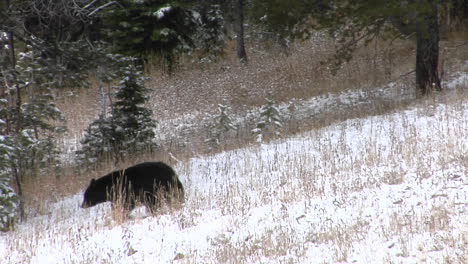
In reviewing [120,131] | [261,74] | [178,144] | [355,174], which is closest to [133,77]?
[120,131]

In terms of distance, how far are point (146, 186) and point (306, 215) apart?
9.56ft

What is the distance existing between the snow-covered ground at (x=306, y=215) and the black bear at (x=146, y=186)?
25 cm

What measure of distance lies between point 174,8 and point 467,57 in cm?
1181

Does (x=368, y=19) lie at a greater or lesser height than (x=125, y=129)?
greater

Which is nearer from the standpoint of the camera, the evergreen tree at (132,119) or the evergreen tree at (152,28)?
the evergreen tree at (132,119)

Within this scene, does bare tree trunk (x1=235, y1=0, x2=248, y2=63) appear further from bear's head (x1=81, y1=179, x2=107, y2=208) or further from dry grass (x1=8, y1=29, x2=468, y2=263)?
bear's head (x1=81, y1=179, x2=107, y2=208)

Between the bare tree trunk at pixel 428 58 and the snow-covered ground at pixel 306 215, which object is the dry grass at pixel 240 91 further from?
the snow-covered ground at pixel 306 215

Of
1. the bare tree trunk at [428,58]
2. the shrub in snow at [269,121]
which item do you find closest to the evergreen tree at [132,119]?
the shrub in snow at [269,121]

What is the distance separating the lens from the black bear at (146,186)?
301 inches

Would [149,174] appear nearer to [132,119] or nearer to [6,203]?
[6,203]

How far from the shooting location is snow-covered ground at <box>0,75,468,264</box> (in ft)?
16.9

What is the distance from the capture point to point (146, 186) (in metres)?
7.90

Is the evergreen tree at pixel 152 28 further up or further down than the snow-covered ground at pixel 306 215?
further up

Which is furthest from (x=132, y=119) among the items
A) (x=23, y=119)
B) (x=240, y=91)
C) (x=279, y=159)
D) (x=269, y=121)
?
(x=240, y=91)
